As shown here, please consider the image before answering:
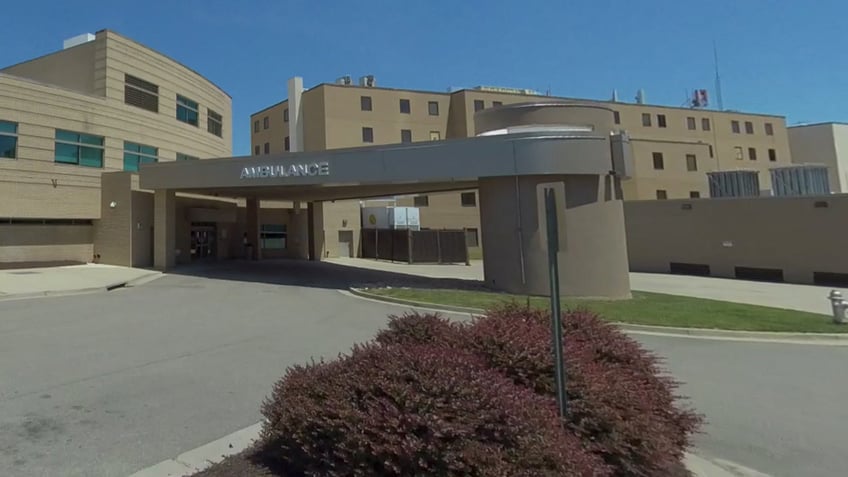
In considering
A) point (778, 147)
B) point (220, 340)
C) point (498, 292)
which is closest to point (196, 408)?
point (220, 340)

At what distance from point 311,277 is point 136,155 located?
46.1 ft

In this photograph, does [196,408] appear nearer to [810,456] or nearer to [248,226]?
[810,456]

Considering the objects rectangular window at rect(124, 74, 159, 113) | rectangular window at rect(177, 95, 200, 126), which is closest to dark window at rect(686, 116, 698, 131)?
rectangular window at rect(177, 95, 200, 126)

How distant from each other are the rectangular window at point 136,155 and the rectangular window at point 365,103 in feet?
72.1

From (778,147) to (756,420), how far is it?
72.1 metres

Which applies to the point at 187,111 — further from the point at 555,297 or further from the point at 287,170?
the point at 555,297

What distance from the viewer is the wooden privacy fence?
120ft

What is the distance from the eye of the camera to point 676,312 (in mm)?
13141

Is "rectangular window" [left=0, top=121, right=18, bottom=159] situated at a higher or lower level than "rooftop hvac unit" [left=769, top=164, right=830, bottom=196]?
higher

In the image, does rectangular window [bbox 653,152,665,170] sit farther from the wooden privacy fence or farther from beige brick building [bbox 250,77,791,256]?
the wooden privacy fence

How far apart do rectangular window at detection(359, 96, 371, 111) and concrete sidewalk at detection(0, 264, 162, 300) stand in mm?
28671

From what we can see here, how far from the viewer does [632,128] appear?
5578 centimetres

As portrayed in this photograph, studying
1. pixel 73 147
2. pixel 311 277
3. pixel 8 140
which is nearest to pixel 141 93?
pixel 73 147

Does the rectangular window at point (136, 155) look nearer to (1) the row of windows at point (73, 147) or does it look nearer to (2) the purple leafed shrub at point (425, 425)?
(1) the row of windows at point (73, 147)
